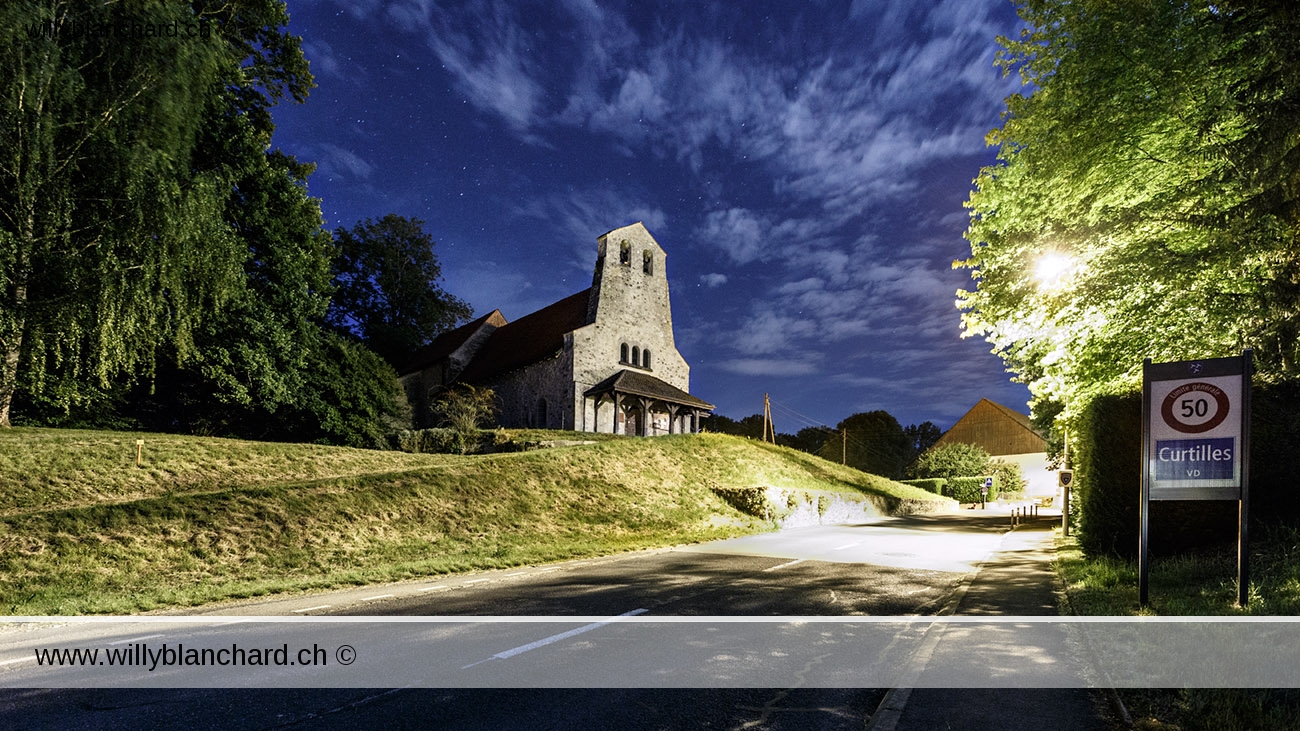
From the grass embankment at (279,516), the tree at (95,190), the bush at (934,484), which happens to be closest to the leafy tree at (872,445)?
the bush at (934,484)

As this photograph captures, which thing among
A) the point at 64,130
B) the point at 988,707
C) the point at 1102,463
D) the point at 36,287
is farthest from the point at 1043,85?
the point at 36,287

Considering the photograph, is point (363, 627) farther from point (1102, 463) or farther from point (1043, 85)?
point (1043, 85)

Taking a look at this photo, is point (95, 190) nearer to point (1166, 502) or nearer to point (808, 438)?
point (1166, 502)

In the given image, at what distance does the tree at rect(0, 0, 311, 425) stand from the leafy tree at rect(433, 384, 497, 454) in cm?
1271

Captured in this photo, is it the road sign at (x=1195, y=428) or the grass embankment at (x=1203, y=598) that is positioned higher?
the road sign at (x=1195, y=428)

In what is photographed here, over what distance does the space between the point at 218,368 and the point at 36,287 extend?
6.74 meters

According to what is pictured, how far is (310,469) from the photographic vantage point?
17.8 m

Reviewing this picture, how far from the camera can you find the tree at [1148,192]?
8.34m

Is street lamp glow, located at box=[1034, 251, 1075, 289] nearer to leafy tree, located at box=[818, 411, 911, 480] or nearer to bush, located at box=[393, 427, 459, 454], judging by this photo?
bush, located at box=[393, 427, 459, 454]

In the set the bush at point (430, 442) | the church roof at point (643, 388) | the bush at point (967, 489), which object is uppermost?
the church roof at point (643, 388)

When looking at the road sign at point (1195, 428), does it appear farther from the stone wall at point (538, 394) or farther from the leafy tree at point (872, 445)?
the leafy tree at point (872, 445)

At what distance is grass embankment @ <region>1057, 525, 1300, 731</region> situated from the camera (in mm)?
3670

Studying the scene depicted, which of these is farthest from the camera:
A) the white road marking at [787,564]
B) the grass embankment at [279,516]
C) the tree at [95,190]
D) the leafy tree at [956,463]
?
the leafy tree at [956,463]
